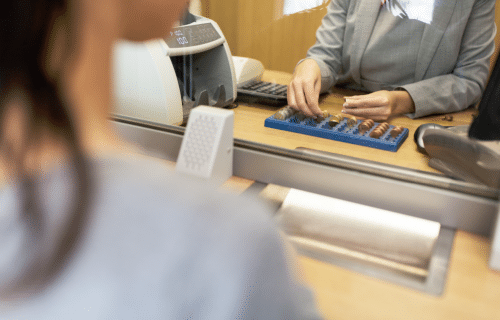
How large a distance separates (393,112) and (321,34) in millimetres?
219

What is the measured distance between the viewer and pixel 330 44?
795 millimetres

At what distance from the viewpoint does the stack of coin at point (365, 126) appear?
2.64ft

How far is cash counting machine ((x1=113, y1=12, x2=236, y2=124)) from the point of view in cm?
83

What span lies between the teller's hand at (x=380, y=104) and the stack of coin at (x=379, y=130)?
0.01 m

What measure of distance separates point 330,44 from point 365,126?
188mm

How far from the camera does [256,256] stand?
0.33 m

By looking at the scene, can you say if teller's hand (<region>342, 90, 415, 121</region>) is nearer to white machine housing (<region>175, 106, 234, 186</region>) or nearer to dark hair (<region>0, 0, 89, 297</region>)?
white machine housing (<region>175, 106, 234, 186</region>)

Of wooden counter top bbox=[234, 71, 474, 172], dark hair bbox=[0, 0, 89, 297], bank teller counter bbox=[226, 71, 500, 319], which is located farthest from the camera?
wooden counter top bbox=[234, 71, 474, 172]

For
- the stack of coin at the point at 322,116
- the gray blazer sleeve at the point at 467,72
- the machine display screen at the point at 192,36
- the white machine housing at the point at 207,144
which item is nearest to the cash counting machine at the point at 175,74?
the machine display screen at the point at 192,36

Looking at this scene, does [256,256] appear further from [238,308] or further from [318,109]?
[318,109]

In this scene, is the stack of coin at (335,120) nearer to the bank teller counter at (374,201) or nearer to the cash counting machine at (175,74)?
the bank teller counter at (374,201)

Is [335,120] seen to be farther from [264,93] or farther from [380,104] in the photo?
[264,93]

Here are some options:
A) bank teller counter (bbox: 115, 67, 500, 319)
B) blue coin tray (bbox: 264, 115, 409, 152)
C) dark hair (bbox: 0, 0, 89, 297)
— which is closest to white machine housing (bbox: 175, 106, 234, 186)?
bank teller counter (bbox: 115, 67, 500, 319)

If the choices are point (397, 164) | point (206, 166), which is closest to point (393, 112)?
point (397, 164)
